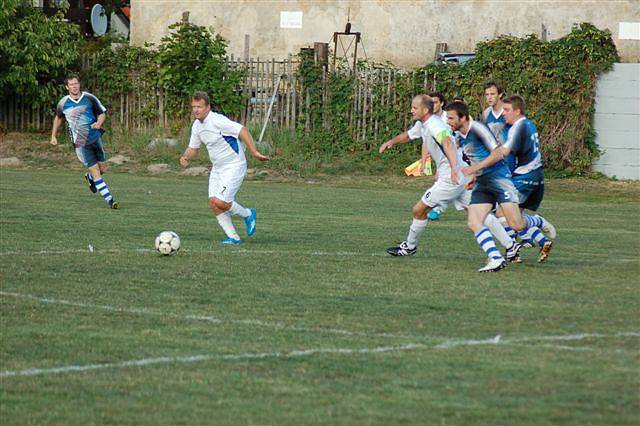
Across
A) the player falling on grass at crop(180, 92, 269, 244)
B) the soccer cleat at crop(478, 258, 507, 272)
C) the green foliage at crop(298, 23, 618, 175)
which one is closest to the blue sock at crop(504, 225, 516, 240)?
the soccer cleat at crop(478, 258, 507, 272)

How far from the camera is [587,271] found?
12.1m

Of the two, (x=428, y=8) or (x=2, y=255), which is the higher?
(x=428, y=8)

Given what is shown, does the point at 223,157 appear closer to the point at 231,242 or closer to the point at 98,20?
the point at 231,242

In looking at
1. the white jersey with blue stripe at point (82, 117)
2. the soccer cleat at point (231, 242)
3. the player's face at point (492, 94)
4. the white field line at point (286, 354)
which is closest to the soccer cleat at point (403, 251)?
the soccer cleat at point (231, 242)

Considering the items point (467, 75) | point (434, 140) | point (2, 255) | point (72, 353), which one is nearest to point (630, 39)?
point (467, 75)

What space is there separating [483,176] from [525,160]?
120 cm

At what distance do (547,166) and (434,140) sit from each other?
46.4 ft

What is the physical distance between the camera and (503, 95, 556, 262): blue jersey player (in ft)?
41.4

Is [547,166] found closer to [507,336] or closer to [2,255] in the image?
[2,255]

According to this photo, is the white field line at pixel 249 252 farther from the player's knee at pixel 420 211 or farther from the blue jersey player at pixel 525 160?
the blue jersey player at pixel 525 160

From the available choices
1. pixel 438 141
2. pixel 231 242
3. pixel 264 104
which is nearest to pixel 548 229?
pixel 438 141

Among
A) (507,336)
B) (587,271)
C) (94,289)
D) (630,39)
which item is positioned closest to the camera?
(507,336)

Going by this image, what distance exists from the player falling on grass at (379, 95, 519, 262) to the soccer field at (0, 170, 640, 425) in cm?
36

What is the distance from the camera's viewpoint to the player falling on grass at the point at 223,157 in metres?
14.3
